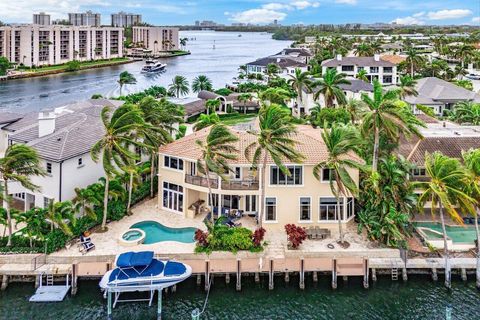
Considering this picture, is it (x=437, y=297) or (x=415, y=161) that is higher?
(x=415, y=161)

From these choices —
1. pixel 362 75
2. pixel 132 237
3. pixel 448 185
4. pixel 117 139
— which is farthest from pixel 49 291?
pixel 362 75

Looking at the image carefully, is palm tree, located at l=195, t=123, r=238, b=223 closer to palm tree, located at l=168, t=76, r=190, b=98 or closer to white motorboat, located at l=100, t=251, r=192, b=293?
white motorboat, located at l=100, t=251, r=192, b=293

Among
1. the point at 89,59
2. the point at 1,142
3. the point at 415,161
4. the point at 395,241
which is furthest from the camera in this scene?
the point at 89,59

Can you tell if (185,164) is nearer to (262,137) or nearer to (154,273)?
(262,137)

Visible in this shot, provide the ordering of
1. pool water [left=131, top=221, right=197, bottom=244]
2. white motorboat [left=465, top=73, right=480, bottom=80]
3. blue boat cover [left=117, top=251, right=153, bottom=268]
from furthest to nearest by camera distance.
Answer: white motorboat [left=465, top=73, right=480, bottom=80] → pool water [left=131, top=221, right=197, bottom=244] → blue boat cover [left=117, top=251, right=153, bottom=268]

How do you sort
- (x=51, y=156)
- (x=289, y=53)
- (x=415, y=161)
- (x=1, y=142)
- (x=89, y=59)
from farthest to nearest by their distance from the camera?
(x=89, y=59) < (x=289, y=53) < (x=1, y=142) < (x=415, y=161) < (x=51, y=156)

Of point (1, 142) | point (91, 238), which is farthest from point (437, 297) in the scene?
point (1, 142)

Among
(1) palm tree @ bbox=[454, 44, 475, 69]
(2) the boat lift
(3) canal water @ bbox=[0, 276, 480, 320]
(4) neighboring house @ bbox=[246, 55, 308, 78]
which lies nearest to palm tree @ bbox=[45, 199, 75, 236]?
(2) the boat lift
